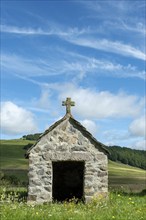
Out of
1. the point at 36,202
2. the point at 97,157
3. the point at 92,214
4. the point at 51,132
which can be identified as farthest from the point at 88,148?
the point at 92,214

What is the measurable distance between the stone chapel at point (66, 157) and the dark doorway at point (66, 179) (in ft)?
15.8

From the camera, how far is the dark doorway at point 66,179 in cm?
2316

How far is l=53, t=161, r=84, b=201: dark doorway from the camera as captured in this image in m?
23.2

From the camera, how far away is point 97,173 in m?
18.3

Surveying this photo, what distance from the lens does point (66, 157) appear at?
59.3 feet

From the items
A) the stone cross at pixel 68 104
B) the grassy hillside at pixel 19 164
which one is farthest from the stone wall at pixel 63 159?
the grassy hillside at pixel 19 164

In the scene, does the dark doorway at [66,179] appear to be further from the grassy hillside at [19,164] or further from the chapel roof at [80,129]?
the grassy hillside at [19,164]

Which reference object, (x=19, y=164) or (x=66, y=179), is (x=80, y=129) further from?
(x=19, y=164)

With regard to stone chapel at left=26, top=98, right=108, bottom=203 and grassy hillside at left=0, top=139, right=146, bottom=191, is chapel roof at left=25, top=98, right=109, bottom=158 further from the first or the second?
grassy hillside at left=0, top=139, right=146, bottom=191

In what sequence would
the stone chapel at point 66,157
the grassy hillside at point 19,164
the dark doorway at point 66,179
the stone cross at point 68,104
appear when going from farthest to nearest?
the grassy hillside at point 19,164 → the dark doorway at point 66,179 → the stone cross at point 68,104 → the stone chapel at point 66,157

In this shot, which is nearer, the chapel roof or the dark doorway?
the chapel roof

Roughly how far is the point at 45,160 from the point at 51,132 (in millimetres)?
1231

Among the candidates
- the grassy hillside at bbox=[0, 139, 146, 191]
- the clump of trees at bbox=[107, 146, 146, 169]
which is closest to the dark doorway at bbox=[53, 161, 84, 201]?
the grassy hillside at bbox=[0, 139, 146, 191]

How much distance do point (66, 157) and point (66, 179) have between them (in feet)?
18.3
